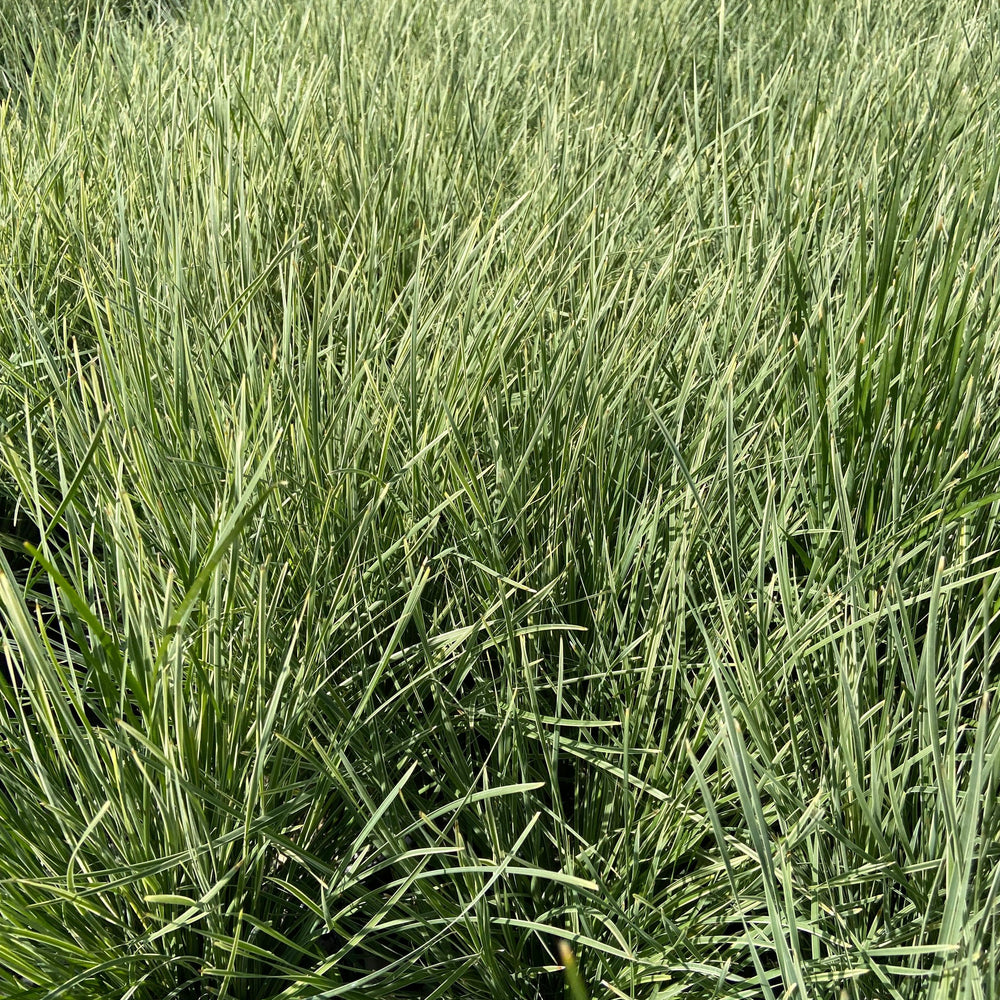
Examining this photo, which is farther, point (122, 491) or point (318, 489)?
point (318, 489)

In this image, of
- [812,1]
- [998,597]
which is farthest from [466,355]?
[812,1]

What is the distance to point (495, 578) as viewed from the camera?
941 millimetres

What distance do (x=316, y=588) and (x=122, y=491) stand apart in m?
0.18

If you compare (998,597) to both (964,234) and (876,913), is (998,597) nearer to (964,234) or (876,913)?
(876,913)

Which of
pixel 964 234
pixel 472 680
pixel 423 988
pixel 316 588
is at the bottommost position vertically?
pixel 423 988

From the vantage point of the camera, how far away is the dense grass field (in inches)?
27.3

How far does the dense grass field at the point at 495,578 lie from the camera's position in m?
0.69

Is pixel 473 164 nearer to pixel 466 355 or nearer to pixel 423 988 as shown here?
pixel 466 355

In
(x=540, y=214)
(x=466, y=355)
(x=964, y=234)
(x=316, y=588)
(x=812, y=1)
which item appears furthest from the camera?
(x=812, y=1)

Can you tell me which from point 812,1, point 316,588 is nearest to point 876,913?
point 316,588

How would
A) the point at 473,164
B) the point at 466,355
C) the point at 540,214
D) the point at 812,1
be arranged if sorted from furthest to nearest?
the point at 812,1
the point at 473,164
the point at 540,214
the point at 466,355

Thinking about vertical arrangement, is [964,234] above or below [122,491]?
above

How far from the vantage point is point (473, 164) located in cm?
146

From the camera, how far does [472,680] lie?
1.00 m
